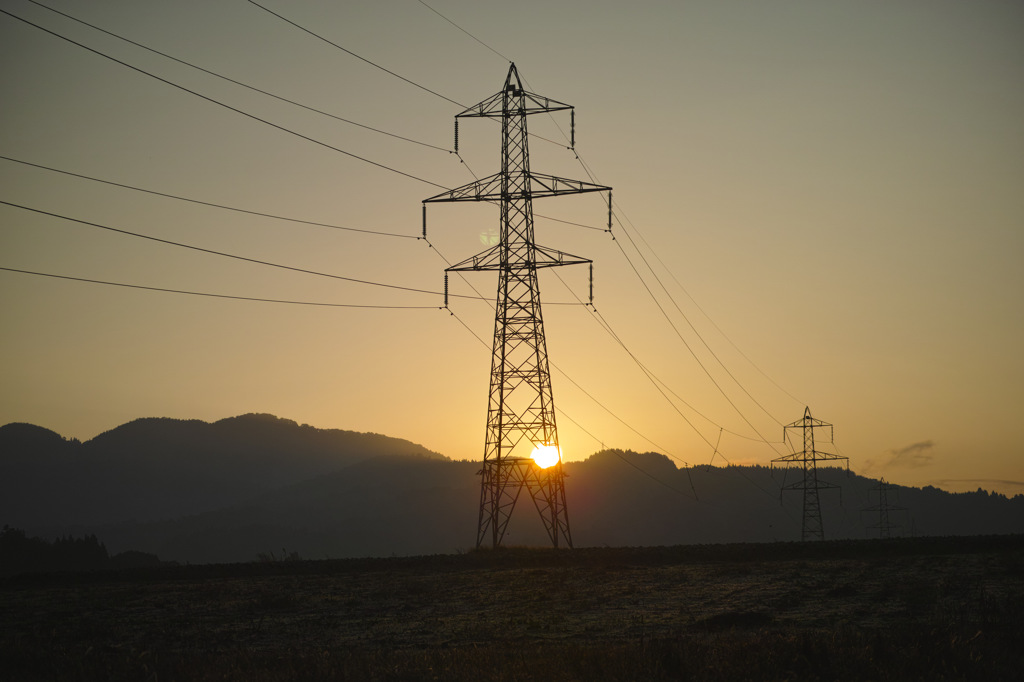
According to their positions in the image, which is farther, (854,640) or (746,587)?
(746,587)

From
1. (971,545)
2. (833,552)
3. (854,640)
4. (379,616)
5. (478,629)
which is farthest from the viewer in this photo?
(833,552)

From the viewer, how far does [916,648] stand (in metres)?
17.8

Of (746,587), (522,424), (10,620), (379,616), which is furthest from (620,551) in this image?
(10,620)

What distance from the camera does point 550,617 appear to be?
27719mm

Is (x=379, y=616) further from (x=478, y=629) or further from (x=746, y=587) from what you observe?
(x=746, y=587)

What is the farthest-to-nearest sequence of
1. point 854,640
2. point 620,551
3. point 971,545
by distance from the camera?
point 620,551 → point 971,545 → point 854,640

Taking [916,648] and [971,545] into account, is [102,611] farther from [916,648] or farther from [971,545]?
[971,545]

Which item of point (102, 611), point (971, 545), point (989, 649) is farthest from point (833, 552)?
point (102, 611)

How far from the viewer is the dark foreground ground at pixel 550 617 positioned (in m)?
17.7

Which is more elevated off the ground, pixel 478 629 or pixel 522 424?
pixel 522 424

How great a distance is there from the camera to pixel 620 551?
46.9 metres

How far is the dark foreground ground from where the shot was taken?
1769 centimetres

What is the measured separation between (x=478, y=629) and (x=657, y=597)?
8204mm

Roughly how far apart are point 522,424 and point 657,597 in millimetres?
17434
